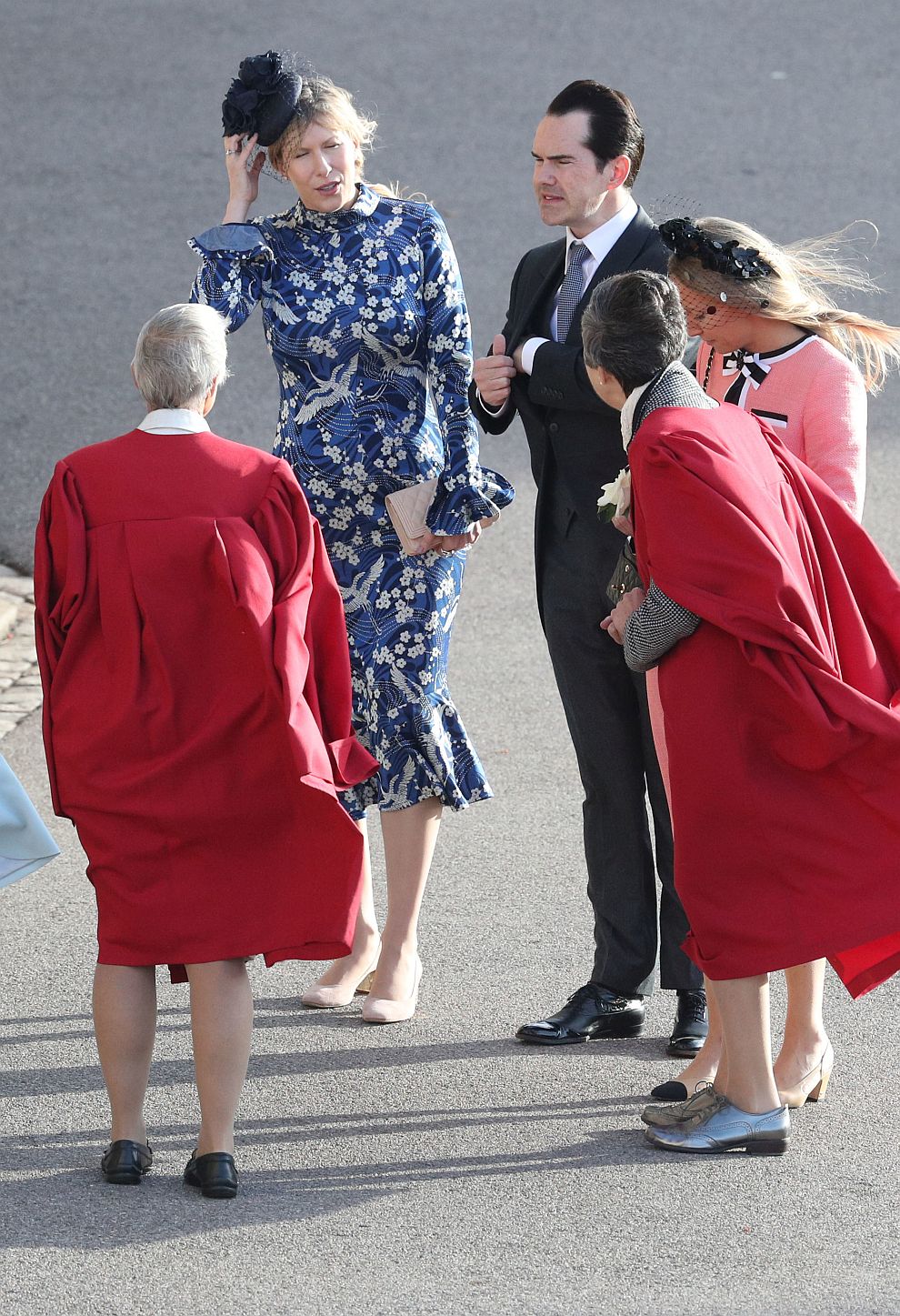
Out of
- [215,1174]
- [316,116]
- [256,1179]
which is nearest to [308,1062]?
[256,1179]

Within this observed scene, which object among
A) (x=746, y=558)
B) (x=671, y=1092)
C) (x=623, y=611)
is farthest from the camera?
(x=671, y=1092)

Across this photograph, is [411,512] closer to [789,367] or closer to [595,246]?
[595,246]

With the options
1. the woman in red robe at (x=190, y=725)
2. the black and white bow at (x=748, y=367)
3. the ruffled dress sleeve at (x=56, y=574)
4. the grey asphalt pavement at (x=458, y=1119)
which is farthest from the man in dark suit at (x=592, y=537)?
the ruffled dress sleeve at (x=56, y=574)

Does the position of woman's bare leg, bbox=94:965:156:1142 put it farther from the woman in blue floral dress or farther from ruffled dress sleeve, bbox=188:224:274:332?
ruffled dress sleeve, bbox=188:224:274:332

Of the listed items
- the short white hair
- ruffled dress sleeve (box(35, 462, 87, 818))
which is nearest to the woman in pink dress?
the short white hair

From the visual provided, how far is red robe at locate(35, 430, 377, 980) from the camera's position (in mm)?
3443

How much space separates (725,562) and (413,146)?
35.5ft

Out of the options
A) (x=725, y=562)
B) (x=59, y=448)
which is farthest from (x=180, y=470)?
(x=59, y=448)

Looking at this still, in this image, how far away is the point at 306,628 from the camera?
141 inches

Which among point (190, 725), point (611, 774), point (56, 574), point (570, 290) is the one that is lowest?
point (611, 774)

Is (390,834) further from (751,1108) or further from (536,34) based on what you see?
(536,34)

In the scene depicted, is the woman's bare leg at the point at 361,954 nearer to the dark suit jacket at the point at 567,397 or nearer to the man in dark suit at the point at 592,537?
the man in dark suit at the point at 592,537

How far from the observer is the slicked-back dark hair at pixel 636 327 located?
3535 mm

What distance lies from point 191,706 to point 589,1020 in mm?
1412
